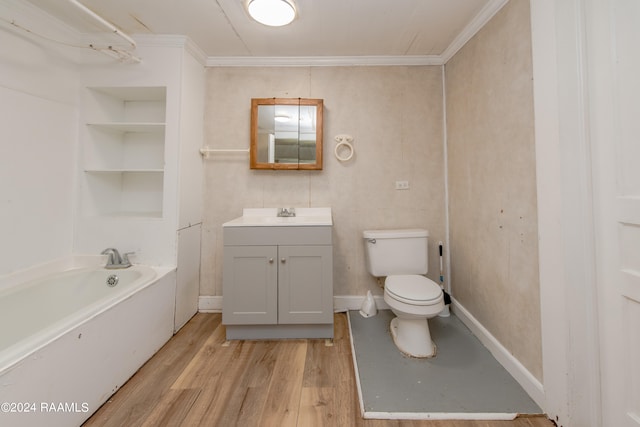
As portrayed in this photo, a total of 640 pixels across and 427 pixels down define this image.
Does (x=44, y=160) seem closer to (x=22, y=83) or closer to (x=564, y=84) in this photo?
(x=22, y=83)

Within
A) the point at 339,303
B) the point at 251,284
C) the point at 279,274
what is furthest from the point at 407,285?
the point at 251,284

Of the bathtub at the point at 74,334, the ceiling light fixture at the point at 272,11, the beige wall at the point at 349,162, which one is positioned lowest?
the bathtub at the point at 74,334

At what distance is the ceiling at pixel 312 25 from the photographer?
1.55m

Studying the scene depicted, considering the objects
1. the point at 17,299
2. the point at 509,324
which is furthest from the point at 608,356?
the point at 17,299

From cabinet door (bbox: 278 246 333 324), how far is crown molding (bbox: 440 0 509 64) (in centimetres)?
179

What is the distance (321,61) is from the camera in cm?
215

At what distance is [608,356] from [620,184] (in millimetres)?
684

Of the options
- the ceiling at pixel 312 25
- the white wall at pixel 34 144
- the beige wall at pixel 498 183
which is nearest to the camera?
the beige wall at pixel 498 183

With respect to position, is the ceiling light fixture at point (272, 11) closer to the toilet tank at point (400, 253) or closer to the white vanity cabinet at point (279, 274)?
the white vanity cabinet at point (279, 274)

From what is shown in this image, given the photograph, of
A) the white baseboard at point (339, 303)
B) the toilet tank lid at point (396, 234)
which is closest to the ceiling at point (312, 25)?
the toilet tank lid at point (396, 234)

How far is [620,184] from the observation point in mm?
959

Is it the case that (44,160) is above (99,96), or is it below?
below

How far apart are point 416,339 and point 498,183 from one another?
1096 mm

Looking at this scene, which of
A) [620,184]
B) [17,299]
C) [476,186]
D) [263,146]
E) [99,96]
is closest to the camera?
[620,184]
